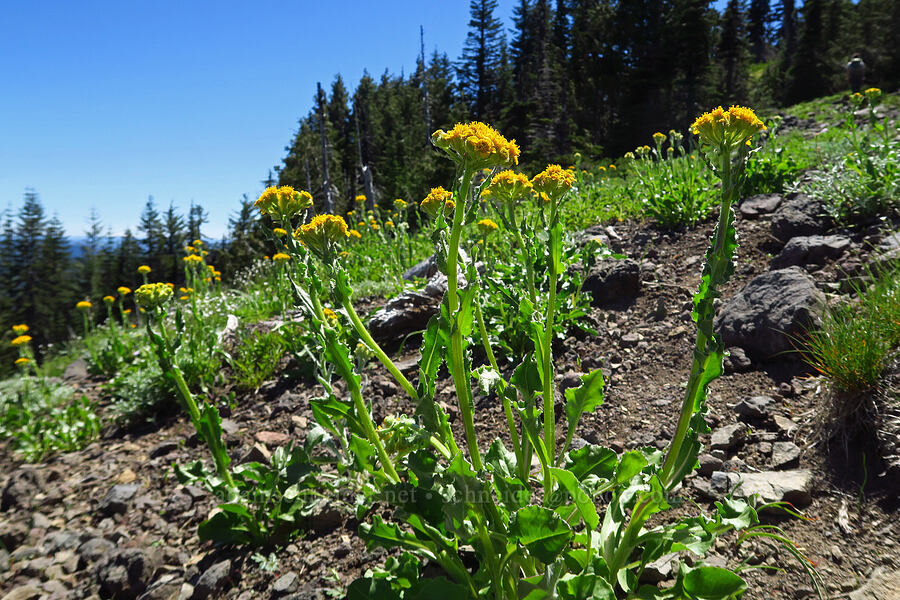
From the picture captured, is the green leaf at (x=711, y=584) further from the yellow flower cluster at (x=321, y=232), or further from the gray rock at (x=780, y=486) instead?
the yellow flower cluster at (x=321, y=232)

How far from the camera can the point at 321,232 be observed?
5.51 ft

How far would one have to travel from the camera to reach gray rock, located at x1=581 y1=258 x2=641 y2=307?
12.6ft

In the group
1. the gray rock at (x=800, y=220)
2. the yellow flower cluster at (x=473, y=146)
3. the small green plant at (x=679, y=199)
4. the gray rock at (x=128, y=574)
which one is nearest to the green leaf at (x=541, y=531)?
the yellow flower cluster at (x=473, y=146)

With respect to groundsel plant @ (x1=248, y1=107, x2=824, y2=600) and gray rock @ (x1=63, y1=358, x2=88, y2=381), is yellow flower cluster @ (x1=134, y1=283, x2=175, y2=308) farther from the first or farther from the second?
gray rock @ (x1=63, y1=358, x2=88, y2=381)

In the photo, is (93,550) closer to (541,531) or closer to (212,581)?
(212,581)

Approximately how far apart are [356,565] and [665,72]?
3083cm

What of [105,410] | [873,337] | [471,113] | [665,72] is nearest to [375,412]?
[873,337]

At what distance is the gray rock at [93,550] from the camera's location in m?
2.43

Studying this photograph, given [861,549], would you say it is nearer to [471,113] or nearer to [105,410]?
[105,410]

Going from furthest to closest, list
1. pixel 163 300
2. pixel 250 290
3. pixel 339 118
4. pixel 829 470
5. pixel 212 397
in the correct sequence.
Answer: pixel 339 118, pixel 250 290, pixel 212 397, pixel 163 300, pixel 829 470

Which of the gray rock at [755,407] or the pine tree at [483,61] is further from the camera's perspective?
the pine tree at [483,61]

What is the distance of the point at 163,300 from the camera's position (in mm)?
2547

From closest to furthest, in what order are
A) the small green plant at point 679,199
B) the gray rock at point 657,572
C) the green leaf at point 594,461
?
the green leaf at point 594,461 → the gray rock at point 657,572 → the small green plant at point 679,199

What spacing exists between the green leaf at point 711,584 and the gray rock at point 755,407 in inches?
50.4
